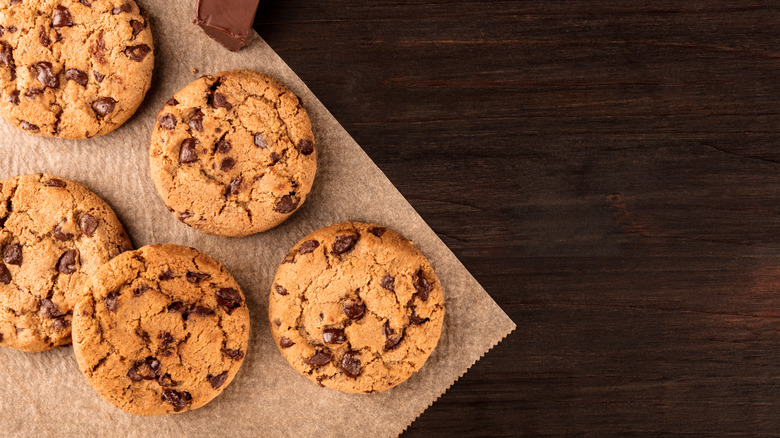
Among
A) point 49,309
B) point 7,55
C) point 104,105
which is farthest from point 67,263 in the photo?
point 7,55

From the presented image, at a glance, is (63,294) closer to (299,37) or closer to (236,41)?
(236,41)

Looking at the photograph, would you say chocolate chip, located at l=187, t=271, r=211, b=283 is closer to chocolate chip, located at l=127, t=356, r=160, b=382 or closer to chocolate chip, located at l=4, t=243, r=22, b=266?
chocolate chip, located at l=127, t=356, r=160, b=382

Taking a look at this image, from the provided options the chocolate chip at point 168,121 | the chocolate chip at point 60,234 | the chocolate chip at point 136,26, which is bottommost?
the chocolate chip at point 60,234

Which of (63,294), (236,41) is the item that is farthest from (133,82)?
(63,294)

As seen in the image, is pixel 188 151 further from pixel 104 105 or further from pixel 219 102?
pixel 104 105

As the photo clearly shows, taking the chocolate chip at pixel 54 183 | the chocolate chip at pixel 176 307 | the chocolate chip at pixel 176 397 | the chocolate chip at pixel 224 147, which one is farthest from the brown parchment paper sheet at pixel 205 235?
the chocolate chip at pixel 224 147

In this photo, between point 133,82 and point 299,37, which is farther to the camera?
point 299,37

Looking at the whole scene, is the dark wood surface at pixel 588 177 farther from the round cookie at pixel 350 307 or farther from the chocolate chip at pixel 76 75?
the chocolate chip at pixel 76 75
